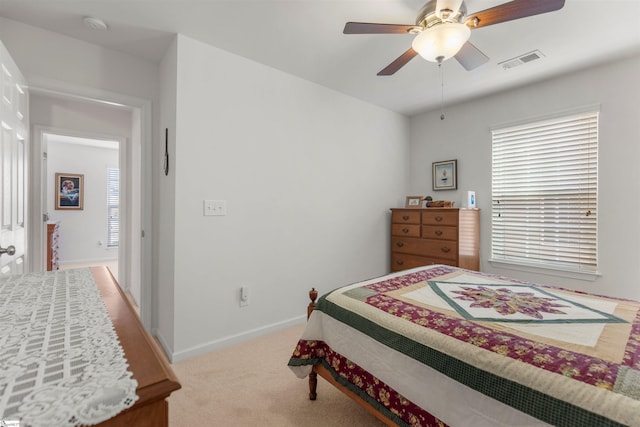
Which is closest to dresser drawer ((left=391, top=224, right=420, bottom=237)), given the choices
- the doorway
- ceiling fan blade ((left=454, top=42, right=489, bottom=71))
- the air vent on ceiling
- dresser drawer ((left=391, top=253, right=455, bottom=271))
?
dresser drawer ((left=391, top=253, right=455, bottom=271))

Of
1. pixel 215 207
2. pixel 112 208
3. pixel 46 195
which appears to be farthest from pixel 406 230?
pixel 112 208

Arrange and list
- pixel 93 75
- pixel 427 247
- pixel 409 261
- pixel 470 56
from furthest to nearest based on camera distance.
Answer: pixel 409 261, pixel 427 247, pixel 93 75, pixel 470 56

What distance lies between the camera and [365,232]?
11.9 ft

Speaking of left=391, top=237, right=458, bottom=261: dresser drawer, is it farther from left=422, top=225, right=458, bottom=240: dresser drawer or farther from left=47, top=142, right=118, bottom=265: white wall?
left=47, top=142, right=118, bottom=265: white wall

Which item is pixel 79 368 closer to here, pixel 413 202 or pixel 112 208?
pixel 413 202

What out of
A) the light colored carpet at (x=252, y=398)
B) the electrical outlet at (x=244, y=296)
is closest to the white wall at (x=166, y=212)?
the light colored carpet at (x=252, y=398)

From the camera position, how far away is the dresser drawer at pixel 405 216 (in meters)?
3.53

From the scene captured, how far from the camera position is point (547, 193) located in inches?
119

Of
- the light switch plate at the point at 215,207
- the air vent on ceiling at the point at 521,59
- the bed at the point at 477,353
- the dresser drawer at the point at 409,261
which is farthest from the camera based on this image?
the dresser drawer at the point at 409,261

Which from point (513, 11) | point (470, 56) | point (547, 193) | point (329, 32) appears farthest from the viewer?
point (547, 193)

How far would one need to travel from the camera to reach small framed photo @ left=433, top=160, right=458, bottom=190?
3707 millimetres

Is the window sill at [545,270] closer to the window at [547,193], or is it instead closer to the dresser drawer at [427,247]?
the window at [547,193]

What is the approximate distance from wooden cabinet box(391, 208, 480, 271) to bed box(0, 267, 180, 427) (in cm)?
309

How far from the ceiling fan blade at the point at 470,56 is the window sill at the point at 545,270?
231cm
